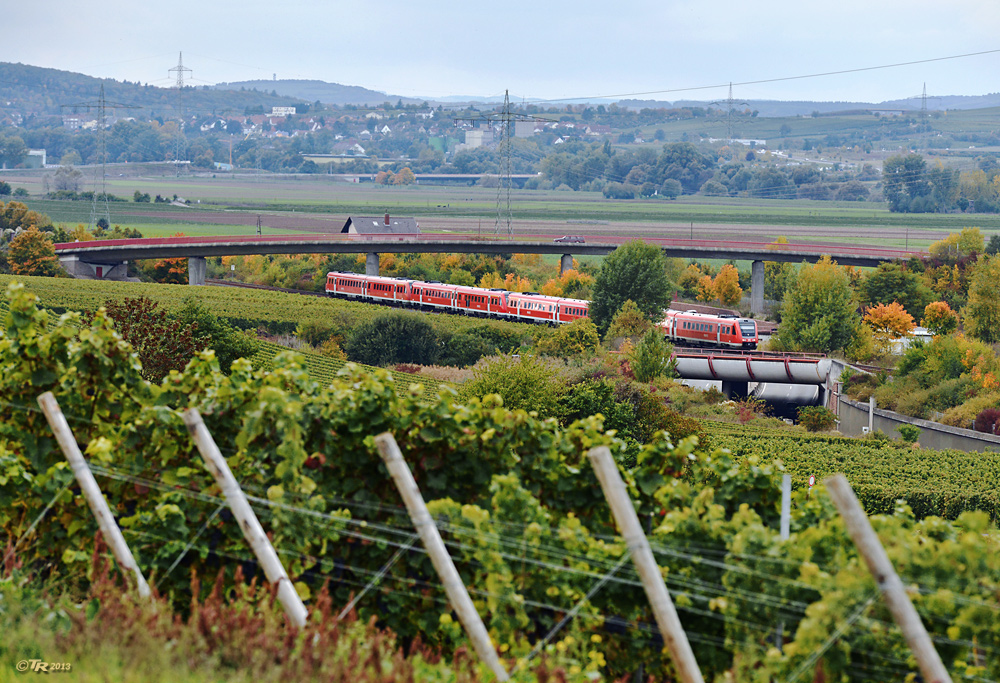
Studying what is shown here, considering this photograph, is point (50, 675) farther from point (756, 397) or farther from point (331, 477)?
point (756, 397)

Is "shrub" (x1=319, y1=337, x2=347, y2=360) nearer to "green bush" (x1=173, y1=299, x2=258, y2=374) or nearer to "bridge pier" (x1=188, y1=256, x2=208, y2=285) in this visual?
"green bush" (x1=173, y1=299, x2=258, y2=374)

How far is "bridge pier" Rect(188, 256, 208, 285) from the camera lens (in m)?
82.2

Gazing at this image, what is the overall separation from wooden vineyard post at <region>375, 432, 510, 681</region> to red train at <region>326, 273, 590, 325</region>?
196ft

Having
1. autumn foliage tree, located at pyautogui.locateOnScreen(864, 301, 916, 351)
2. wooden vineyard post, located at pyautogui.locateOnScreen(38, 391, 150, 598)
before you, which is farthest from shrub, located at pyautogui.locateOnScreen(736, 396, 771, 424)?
wooden vineyard post, located at pyautogui.locateOnScreen(38, 391, 150, 598)

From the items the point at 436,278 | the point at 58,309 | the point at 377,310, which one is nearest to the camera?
the point at 58,309

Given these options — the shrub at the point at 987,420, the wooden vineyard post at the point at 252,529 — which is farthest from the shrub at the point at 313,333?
the wooden vineyard post at the point at 252,529

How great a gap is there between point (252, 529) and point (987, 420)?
4524 cm

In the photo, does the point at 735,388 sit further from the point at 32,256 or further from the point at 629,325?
the point at 32,256

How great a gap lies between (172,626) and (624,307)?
60.7 m

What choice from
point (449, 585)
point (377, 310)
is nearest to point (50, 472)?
point (449, 585)

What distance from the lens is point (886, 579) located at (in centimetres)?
618

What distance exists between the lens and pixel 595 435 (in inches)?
394

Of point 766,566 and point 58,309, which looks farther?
point 58,309

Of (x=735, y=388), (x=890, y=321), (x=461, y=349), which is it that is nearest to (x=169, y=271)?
(x=461, y=349)
